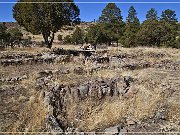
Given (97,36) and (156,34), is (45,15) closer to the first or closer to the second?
(156,34)

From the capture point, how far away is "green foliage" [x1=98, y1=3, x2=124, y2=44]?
6172cm

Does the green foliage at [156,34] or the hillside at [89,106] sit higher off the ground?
the green foliage at [156,34]

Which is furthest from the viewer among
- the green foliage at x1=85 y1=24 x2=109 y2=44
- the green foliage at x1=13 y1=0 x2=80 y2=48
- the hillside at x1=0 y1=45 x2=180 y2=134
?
the green foliage at x1=85 y1=24 x2=109 y2=44

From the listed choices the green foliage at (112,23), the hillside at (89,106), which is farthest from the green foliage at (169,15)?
the hillside at (89,106)

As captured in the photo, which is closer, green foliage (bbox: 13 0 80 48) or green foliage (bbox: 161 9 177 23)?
green foliage (bbox: 13 0 80 48)

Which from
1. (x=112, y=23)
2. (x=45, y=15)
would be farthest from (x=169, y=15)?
(x=45, y=15)

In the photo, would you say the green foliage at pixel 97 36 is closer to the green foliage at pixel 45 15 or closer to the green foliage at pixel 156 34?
the green foliage at pixel 156 34

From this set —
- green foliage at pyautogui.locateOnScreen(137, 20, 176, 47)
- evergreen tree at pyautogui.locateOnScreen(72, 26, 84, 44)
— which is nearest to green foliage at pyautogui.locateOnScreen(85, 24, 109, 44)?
evergreen tree at pyautogui.locateOnScreen(72, 26, 84, 44)

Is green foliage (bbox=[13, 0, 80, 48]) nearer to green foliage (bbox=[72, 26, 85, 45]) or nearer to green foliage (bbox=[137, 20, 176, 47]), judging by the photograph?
green foliage (bbox=[137, 20, 176, 47])

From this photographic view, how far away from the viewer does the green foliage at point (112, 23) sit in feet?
202

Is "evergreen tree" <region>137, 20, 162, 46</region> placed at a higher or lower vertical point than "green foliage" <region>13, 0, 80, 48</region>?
lower

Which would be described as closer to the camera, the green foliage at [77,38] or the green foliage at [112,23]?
the green foliage at [112,23]

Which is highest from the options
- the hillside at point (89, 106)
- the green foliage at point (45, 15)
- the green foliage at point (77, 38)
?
the green foliage at point (45, 15)

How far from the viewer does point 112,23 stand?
67250 mm
